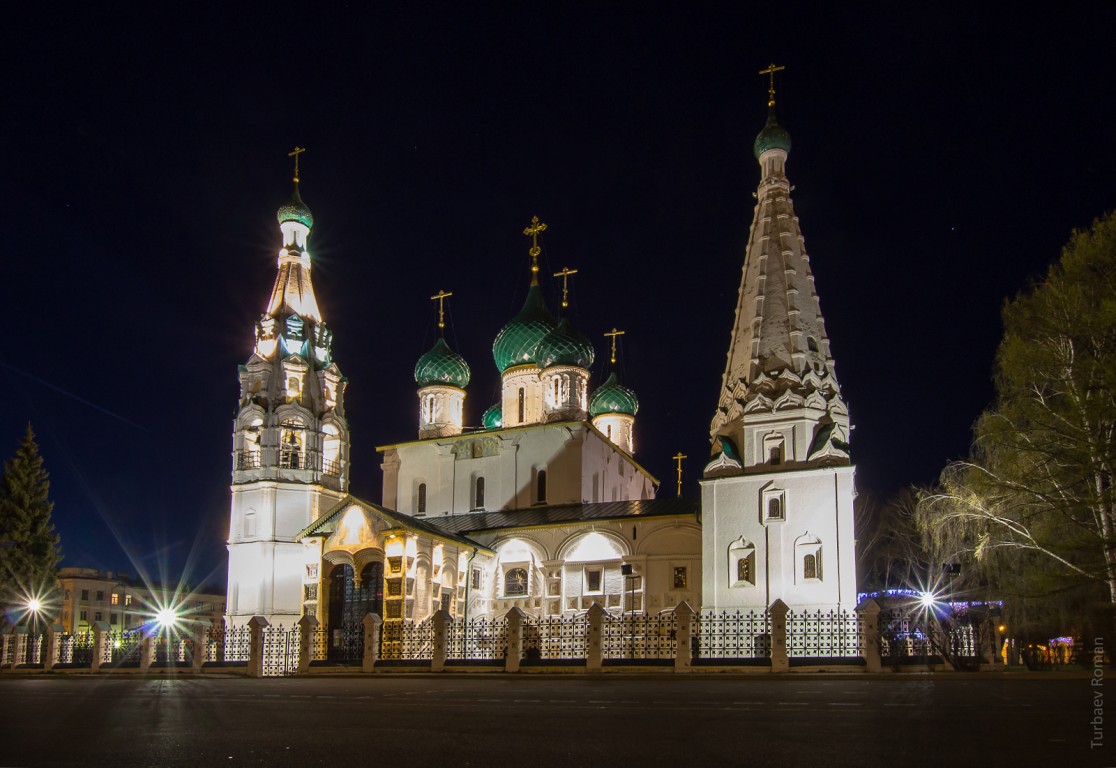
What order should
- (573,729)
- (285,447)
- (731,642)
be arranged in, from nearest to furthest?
(573,729) → (731,642) → (285,447)

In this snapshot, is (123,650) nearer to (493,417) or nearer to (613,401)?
(493,417)

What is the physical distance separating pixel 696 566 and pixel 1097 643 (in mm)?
14463

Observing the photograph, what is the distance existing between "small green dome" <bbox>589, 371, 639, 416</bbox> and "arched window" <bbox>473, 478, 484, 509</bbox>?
709 centimetres

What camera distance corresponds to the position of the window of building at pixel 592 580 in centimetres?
3105

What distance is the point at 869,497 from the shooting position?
44062 millimetres

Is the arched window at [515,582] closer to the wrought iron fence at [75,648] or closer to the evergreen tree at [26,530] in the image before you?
the wrought iron fence at [75,648]

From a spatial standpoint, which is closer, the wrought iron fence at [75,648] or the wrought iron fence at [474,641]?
the wrought iron fence at [474,641]

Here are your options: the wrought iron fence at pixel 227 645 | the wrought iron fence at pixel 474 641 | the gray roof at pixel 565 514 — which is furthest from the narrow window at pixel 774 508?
the wrought iron fence at pixel 227 645

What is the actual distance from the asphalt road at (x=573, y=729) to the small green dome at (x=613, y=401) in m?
28.1

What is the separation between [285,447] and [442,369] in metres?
7.42

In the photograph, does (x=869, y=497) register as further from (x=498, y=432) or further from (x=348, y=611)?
(x=348, y=611)

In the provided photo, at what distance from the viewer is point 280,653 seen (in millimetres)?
25281

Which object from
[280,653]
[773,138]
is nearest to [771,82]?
[773,138]

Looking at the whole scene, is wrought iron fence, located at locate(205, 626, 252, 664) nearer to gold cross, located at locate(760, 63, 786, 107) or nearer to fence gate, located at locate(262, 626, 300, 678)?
fence gate, located at locate(262, 626, 300, 678)
